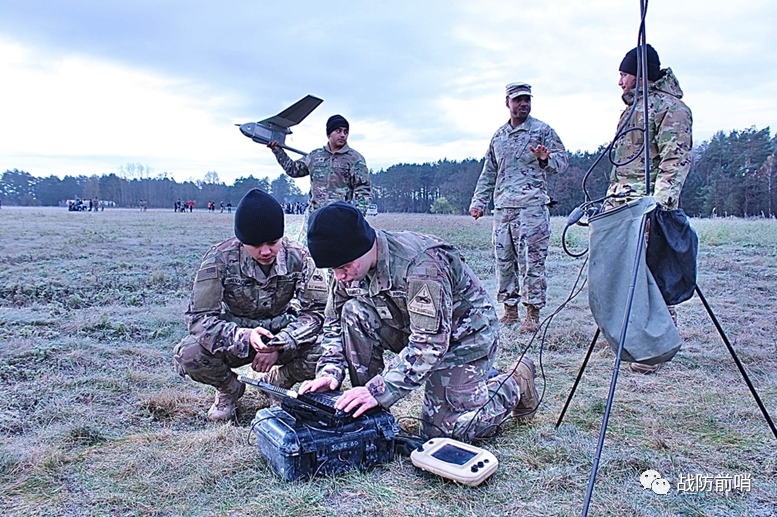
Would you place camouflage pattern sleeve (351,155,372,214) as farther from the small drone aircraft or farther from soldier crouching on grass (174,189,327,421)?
soldier crouching on grass (174,189,327,421)

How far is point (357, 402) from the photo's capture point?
2.40 metres

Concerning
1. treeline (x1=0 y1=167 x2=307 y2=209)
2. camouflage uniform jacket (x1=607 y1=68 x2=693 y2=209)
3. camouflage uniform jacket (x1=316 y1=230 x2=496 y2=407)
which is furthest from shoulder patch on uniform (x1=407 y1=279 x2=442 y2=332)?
treeline (x1=0 y1=167 x2=307 y2=209)

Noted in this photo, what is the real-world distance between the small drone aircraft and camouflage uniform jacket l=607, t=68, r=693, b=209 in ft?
12.2

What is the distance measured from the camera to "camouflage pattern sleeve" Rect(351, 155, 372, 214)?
19.6ft

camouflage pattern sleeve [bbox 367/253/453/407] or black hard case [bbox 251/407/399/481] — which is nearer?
black hard case [bbox 251/407/399/481]

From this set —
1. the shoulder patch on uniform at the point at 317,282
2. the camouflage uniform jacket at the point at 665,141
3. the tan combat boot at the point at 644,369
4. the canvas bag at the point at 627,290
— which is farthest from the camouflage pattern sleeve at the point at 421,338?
the tan combat boot at the point at 644,369

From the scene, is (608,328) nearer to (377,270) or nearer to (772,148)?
(377,270)

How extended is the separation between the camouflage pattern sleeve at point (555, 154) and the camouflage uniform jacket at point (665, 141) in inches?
34.5

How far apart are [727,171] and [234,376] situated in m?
52.8

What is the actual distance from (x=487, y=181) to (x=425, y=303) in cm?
344

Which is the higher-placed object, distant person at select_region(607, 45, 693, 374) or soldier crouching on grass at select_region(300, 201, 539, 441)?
distant person at select_region(607, 45, 693, 374)

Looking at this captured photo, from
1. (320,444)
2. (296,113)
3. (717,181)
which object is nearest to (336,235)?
(320,444)

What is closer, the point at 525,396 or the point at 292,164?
the point at 525,396

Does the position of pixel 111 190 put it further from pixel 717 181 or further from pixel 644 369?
pixel 644 369
